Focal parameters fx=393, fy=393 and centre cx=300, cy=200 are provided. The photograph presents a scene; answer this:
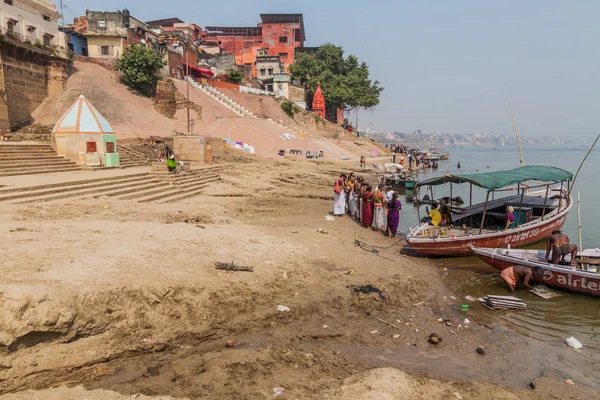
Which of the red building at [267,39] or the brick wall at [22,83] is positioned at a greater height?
the red building at [267,39]

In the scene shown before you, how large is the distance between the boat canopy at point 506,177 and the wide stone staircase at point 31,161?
15971 mm

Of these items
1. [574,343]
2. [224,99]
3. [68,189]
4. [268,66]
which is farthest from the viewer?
[268,66]

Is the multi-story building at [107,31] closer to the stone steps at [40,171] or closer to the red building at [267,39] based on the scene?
the stone steps at [40,171]

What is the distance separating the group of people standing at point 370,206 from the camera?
1284cm

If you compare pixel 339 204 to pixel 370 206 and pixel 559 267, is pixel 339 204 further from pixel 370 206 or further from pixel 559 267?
pixel 559 267

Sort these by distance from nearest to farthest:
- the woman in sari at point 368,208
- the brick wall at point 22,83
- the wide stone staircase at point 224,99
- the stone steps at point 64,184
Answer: the stone steps at point 64,184 < the woman in sari at point 368,208 < the brick wall at point 22,83 < the wide stone staircase at point 224,99

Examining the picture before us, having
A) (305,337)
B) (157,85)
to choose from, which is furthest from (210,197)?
(157,85)

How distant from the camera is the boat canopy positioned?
11.6 meters

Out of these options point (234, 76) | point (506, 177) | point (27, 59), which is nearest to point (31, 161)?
point (27, 59)

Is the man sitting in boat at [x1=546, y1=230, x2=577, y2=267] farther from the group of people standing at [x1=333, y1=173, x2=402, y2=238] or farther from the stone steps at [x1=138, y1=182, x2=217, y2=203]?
the stone steps at [x1=138, y1=182, x2=217, y2=203]

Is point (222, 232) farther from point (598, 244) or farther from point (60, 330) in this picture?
point (598, 244)

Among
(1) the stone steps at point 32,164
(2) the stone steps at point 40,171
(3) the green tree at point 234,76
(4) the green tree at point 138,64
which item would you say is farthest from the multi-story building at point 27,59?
(3) the green tree at point 234,76

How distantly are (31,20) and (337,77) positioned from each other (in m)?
38.6

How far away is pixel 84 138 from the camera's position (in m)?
19.4
